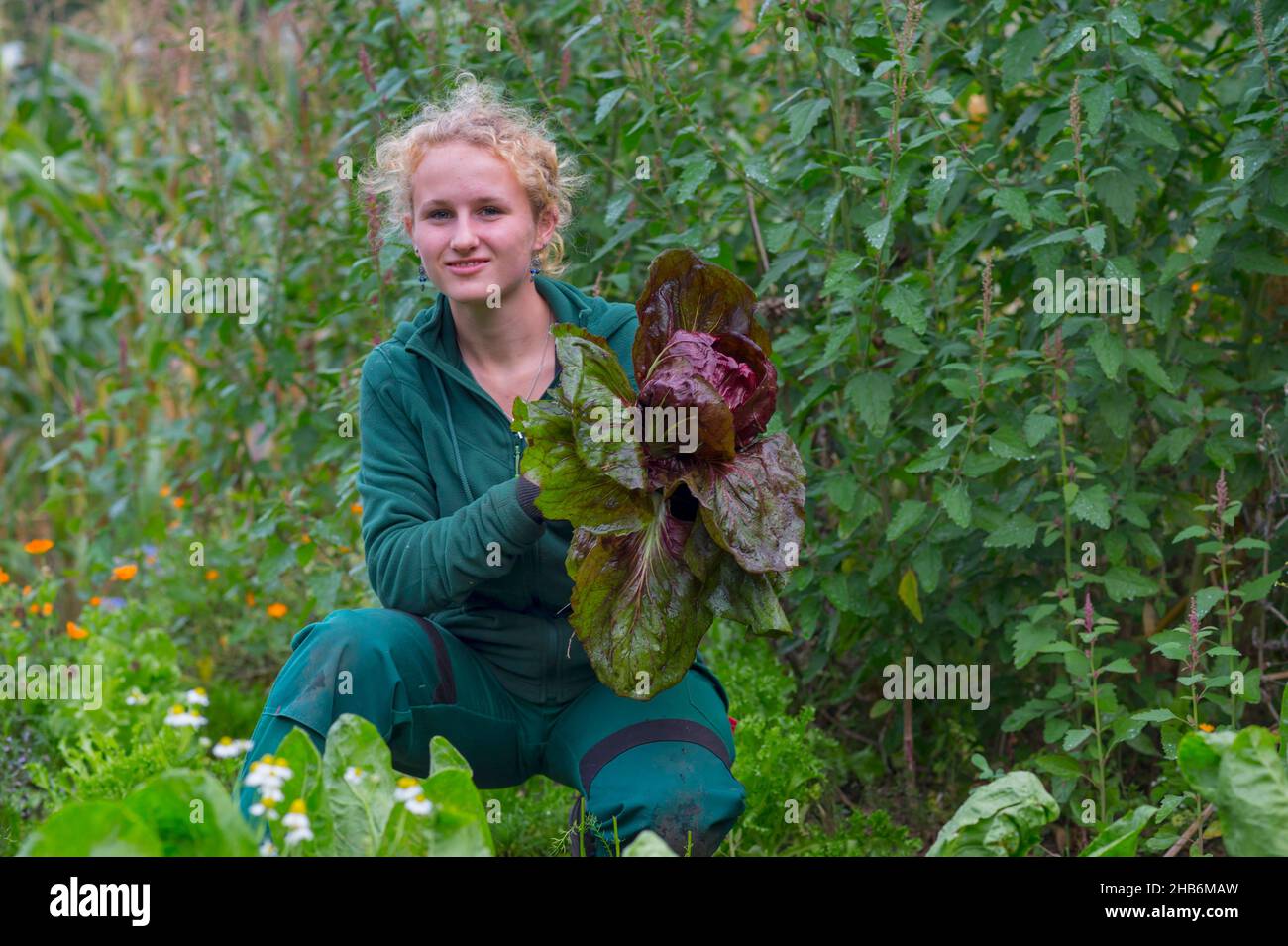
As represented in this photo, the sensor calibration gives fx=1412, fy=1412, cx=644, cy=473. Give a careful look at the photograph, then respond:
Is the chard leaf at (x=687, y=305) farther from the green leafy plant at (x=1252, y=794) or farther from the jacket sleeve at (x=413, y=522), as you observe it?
the green leafy plant at (x=1252, y=794)

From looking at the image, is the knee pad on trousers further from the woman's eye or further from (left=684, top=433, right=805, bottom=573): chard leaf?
the woman's eye

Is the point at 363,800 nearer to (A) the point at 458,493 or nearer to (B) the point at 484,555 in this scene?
(B) the point at 484,555

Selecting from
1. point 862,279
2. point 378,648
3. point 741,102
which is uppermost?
point 741,102

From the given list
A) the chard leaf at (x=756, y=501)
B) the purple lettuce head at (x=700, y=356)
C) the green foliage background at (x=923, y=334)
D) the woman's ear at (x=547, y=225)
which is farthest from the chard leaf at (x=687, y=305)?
the green foliage background at (x=923, y=334)

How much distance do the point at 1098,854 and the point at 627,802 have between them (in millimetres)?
781

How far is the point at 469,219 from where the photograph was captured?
7.86 feet

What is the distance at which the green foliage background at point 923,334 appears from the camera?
2.72 m

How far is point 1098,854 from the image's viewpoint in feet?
5.41

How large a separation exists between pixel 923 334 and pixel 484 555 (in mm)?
1180

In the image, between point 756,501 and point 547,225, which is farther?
point 547,225

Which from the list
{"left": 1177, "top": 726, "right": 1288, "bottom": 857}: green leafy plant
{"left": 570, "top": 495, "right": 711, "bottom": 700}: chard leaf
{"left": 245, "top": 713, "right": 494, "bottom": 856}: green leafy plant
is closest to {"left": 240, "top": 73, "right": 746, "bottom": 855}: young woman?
{"left": 570, "top": 495, "right": 711, "bottom": 700}: chard leaf

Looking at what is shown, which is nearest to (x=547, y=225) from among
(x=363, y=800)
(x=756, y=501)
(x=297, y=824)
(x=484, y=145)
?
(x=484, y=145)

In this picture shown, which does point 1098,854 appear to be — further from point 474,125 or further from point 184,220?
point 184,220
